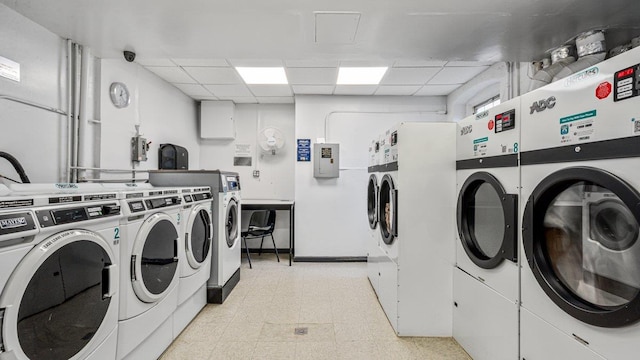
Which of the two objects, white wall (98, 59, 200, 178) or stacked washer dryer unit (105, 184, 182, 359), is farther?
white wall (98, 59, 200, 178)

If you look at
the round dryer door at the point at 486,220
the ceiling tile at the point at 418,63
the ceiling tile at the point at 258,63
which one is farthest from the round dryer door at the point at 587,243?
the ceiling tile at the point at 258,63

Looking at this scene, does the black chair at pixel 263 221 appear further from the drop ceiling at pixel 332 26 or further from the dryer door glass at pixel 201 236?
the drop ceiling at pixel 332 26

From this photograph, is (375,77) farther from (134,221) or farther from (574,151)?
(134,221)

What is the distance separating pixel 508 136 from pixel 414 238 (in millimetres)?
997

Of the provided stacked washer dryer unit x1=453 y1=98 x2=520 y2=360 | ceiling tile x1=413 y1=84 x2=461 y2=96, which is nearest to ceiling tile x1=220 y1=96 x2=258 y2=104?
ceiling tile x1=413 y1=84 x2=461 y2=96

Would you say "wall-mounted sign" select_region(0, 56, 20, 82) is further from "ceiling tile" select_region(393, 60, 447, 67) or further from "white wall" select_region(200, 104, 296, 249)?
"ceiling tile" select_region(393, 60, 447, 67)

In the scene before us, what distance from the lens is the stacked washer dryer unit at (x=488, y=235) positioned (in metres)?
1.51

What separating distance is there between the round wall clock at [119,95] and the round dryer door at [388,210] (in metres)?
2.77

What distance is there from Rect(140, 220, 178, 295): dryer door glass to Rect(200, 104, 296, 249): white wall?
Result: 2.82 m

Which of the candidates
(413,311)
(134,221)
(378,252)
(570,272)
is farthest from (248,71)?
(570,272)

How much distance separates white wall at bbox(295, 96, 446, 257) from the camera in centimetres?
431

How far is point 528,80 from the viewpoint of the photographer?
2461mm

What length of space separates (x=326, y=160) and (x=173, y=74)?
2.31 meters

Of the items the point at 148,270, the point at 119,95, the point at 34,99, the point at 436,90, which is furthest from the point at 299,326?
the point at 436,90
